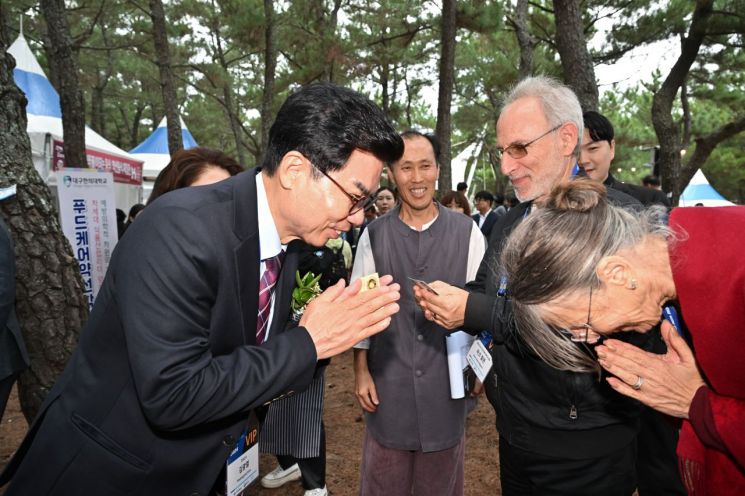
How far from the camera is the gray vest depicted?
2.39 meters

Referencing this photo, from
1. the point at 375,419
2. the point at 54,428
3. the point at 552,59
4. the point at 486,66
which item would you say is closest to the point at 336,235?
the point at 54,428

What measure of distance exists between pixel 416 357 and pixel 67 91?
24.4 ft

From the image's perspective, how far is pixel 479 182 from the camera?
48.6 meters

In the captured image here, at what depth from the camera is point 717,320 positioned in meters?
1.25

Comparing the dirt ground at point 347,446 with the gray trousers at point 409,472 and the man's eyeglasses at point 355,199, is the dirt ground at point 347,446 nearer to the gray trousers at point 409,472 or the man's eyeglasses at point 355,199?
the gray trousers at point 409,472

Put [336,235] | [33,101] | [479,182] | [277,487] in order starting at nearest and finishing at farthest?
[336,235] → [277,487] → [33,101] → [479,182]

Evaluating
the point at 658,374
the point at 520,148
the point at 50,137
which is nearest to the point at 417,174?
the point at 520,148

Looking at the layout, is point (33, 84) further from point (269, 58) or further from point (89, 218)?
point (89, 218)

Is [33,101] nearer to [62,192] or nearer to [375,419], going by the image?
[62,192]

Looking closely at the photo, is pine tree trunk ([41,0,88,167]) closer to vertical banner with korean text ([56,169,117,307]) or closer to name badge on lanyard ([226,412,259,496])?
vertical banner with korean text ([56,169,117,307])

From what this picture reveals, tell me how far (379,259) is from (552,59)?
1147cm

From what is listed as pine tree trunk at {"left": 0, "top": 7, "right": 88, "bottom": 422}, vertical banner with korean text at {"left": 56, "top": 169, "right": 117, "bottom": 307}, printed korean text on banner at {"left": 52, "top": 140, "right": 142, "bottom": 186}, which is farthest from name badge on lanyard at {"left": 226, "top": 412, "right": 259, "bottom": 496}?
printed korean text on banner at {"left": 52, "top": 140, "right": 142, "bottom": 186}

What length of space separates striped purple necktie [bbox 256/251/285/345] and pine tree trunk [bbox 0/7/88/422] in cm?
199

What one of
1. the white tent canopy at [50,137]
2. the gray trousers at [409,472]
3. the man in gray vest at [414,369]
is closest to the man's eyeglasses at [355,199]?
the man in gray vest at [414,369]
